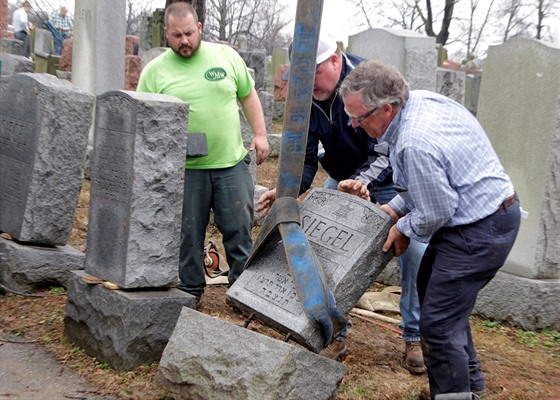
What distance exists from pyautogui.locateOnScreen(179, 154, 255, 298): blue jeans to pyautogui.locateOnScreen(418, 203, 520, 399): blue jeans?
1.77 metres

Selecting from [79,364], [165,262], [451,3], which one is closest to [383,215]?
[165,262]

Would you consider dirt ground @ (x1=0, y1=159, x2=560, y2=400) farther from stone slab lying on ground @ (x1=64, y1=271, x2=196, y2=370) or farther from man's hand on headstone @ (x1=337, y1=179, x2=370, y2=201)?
man's hand on headstone @ (x1=337, y1=179, x2=370, y2=201)

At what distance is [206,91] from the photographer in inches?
196

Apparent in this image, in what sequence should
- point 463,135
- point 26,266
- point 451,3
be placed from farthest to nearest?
point 451,3
point 26,266
point 463,135

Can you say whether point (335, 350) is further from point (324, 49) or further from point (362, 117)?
point (324, 49)

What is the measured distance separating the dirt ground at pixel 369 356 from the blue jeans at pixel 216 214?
12.8 inches

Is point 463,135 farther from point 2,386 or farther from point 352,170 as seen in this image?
point 2,386

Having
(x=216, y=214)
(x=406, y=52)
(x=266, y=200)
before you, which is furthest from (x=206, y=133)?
(x=406, y=52)

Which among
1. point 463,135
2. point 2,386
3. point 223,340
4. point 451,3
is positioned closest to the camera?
point 463,135

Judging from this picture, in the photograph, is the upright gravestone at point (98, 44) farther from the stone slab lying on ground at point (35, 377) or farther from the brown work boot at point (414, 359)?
the brown work boot at point (414, 359)

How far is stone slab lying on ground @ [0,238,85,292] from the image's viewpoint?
5.45m

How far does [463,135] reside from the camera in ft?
11.2

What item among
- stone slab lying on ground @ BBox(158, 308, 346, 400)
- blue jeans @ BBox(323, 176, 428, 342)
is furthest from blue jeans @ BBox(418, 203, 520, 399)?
blue jeans @ BBox(323, 176, 428, 342)

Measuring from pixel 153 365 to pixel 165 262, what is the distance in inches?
22.5
